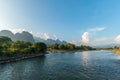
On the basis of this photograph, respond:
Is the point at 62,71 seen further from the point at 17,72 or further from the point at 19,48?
the point at 19,48

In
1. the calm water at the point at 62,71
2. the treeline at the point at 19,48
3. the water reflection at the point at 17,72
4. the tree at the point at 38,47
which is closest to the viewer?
the calm water at the point at 62,71

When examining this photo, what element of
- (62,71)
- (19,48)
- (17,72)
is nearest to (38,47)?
(19,48)

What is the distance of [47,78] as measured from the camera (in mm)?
54531

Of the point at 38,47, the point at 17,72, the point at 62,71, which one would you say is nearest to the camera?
the point at 62,71

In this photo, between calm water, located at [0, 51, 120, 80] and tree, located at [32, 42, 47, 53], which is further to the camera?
tree, located at [32, 42, 47, 53]

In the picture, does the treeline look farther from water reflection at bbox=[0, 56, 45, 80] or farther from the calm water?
water reflection at bbox=[0, 56, 45, 80]

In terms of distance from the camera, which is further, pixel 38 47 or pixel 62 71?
pixel 38 47

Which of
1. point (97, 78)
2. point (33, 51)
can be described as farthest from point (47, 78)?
point (33, 51)

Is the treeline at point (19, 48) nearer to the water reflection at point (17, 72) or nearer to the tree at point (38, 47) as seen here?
the tree at point (38, 47)

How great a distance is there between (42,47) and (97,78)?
14735 cm

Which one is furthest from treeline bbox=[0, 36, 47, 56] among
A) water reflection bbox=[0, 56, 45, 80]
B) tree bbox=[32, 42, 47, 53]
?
water reflection bbox=[0, 56, 45, 80]

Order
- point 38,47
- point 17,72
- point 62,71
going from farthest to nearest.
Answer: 1. point 38,47
2. point 17,72
3. point 62,71

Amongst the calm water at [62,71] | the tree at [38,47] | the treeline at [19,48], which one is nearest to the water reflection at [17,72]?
the calm water at [62,71]

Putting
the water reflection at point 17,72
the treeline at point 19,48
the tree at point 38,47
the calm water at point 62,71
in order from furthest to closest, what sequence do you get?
the tree at point 38,47 → the treeline at point 19,48 → the water reflection at point 17,72 → the calm water at point 62,71
